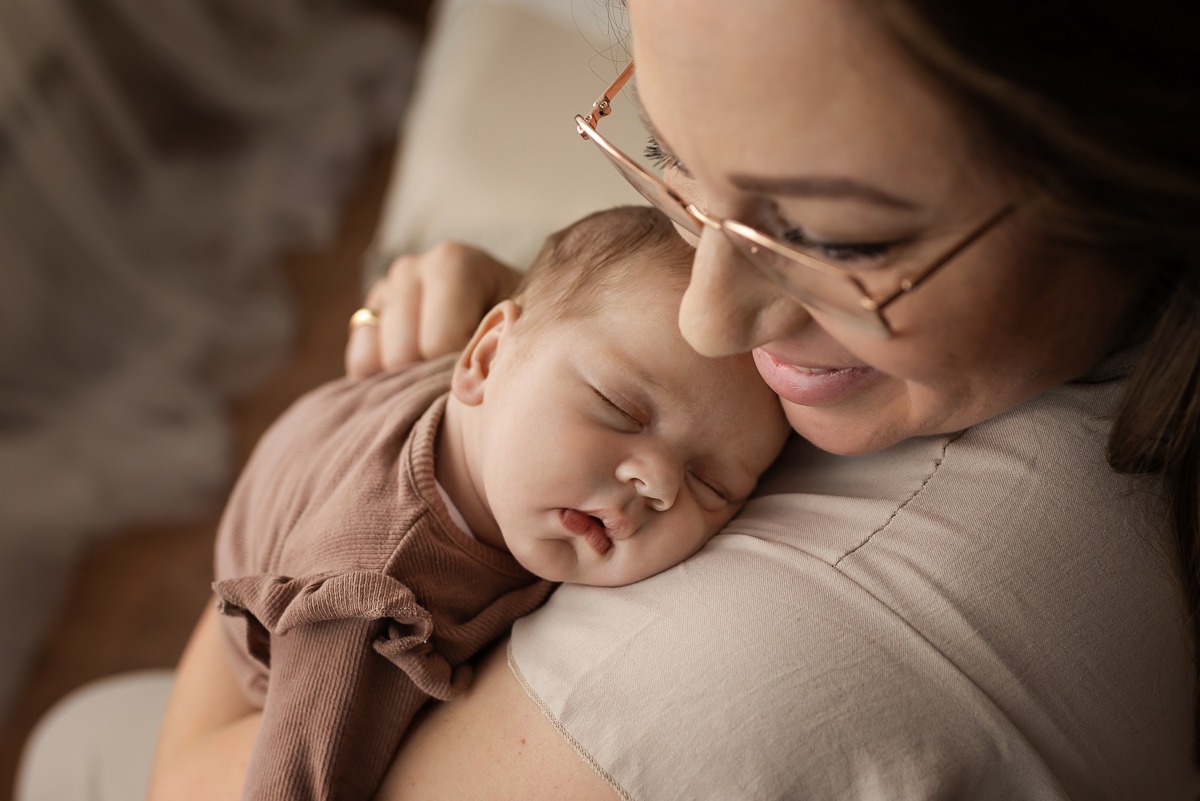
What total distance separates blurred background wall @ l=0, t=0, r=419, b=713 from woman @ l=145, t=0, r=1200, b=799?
5.91 ft

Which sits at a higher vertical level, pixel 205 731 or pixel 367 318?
pixel 367 318

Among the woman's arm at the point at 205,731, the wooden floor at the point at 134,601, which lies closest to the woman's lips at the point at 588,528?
the woman's arm at the point at 205,731

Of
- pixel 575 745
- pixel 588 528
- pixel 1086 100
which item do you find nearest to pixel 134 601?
pixel 588 528

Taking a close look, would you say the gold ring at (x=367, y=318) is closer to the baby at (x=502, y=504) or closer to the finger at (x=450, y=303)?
the finger at (x=450, y=303)

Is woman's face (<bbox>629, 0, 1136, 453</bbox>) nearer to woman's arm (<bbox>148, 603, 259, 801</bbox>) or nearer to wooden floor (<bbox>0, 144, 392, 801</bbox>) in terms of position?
woman's arm (<bbox>148, 603, 259, 801</bbox>)

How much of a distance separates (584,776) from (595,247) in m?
0.63

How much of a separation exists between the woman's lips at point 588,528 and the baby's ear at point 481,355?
7.7 inches

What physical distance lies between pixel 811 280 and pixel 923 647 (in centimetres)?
32

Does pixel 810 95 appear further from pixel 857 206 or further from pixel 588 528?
pixel 588 528

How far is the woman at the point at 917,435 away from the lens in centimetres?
65

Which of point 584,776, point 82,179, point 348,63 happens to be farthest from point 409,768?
point 348,63

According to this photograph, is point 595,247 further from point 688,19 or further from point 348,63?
point 348,63

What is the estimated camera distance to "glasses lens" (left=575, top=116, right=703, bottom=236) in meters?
0.87

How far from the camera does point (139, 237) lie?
286cm
